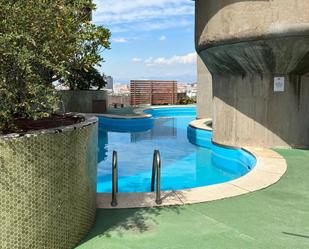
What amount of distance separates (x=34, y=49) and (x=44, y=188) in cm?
171

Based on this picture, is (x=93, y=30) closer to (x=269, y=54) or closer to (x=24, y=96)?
(x=24, y=96)

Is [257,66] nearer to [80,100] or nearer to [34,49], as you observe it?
[34,49]

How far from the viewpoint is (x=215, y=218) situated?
542cm

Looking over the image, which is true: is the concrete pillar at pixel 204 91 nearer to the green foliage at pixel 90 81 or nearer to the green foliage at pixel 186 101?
the green foliage at pixel 90 81

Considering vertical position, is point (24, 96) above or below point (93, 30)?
below

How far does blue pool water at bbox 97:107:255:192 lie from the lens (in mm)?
10102

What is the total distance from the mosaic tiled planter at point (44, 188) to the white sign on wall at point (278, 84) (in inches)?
335

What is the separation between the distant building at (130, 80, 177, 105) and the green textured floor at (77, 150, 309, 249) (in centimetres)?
3138

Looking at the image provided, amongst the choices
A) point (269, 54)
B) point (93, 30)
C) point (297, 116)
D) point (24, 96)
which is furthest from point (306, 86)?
point (24, 96)

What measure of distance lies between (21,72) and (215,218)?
337cm

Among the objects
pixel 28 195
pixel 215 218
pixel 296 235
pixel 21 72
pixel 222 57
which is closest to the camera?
pixel 28 195

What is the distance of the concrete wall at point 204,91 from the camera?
21297 mm

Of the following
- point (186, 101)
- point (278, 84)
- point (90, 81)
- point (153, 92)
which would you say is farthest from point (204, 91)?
point (153, 92)

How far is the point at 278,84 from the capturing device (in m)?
11.6
